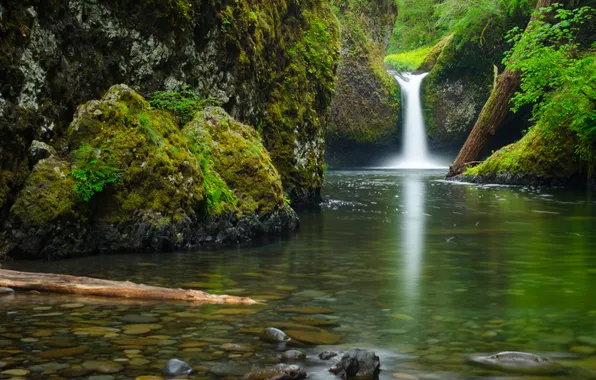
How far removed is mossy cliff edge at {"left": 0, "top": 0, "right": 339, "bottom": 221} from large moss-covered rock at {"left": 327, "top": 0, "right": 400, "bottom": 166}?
1994 cm

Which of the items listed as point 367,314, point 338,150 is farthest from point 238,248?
point 338,150

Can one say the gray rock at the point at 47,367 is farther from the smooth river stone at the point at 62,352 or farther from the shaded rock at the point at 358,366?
the shaded rock at the point at 358,366

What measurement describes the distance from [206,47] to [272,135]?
301 centimetres

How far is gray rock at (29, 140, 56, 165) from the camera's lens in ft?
23.2

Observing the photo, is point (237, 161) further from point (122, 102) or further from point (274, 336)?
point (274, 336)

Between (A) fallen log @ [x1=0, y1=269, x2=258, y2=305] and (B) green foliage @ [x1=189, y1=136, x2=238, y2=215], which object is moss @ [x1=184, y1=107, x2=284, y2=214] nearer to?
(B) green foliage @ [x1=189, y1=136, x2=238, y2=215]

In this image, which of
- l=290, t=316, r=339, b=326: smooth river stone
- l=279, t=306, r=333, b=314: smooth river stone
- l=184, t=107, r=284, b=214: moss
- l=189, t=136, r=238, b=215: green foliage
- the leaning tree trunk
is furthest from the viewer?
the leaning tree trunk

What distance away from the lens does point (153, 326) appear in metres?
4.02

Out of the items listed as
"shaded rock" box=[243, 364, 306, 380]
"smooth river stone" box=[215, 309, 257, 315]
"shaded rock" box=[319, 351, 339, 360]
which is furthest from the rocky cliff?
"shaded rock" box=[243, 364, 306, 380]

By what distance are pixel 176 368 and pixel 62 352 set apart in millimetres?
731

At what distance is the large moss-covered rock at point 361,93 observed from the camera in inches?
1426

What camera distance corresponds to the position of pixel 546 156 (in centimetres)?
2055

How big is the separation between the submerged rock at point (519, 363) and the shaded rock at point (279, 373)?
1014mm

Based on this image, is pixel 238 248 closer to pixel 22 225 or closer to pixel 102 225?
pixel 102 225
